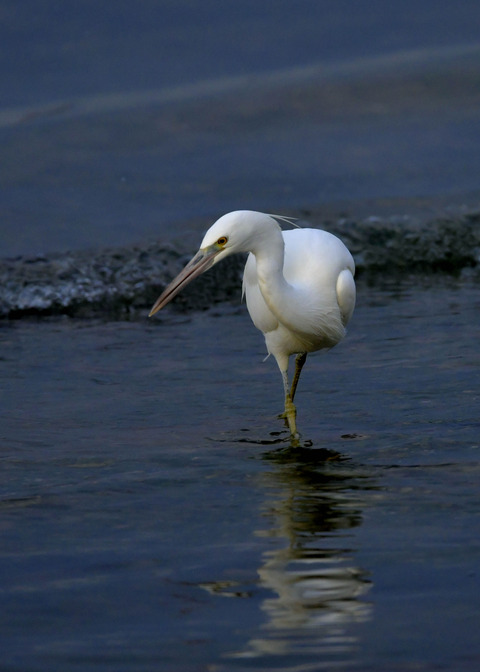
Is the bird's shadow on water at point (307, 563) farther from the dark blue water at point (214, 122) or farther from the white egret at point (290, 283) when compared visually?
the dark blue water at point (214, 122)

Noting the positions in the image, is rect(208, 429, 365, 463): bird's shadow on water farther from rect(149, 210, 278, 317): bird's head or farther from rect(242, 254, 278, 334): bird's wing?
rect(149, 210, 278, 317): bird's head

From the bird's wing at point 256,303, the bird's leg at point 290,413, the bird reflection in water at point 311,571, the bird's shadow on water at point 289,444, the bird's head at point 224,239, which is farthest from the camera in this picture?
the bird's wing at point 256,303

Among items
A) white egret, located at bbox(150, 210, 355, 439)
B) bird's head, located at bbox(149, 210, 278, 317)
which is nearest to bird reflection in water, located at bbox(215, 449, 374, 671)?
white egret, located at bbox(150, 210, 355, 439)

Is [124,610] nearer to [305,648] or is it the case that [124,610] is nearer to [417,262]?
[305,648]

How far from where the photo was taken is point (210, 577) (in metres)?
3.46

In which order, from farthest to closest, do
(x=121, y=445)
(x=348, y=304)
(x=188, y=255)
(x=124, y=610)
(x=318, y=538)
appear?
(x=188, y=255)
(x=348, y=304)
(x=121, y=445)
(x=318, y=538)
(x=124, y=610)

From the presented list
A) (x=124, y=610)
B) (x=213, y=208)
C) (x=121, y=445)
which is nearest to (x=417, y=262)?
(x=213, y=208)

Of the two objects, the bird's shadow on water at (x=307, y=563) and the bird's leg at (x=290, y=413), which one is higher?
the bird's leg at (x=290, y=413)

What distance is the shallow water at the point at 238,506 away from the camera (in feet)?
9.98

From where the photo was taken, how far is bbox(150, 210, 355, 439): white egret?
15.2ft

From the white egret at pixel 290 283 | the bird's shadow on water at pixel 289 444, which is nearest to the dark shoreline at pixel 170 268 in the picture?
the white egret at pixel 290 283

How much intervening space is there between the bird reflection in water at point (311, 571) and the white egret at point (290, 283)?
0.79 metres

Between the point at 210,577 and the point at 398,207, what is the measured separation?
802 cm

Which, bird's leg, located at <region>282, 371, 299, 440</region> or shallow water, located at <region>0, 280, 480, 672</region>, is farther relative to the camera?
bird's leg, located at <region>282, 371, 299, 440</region>
